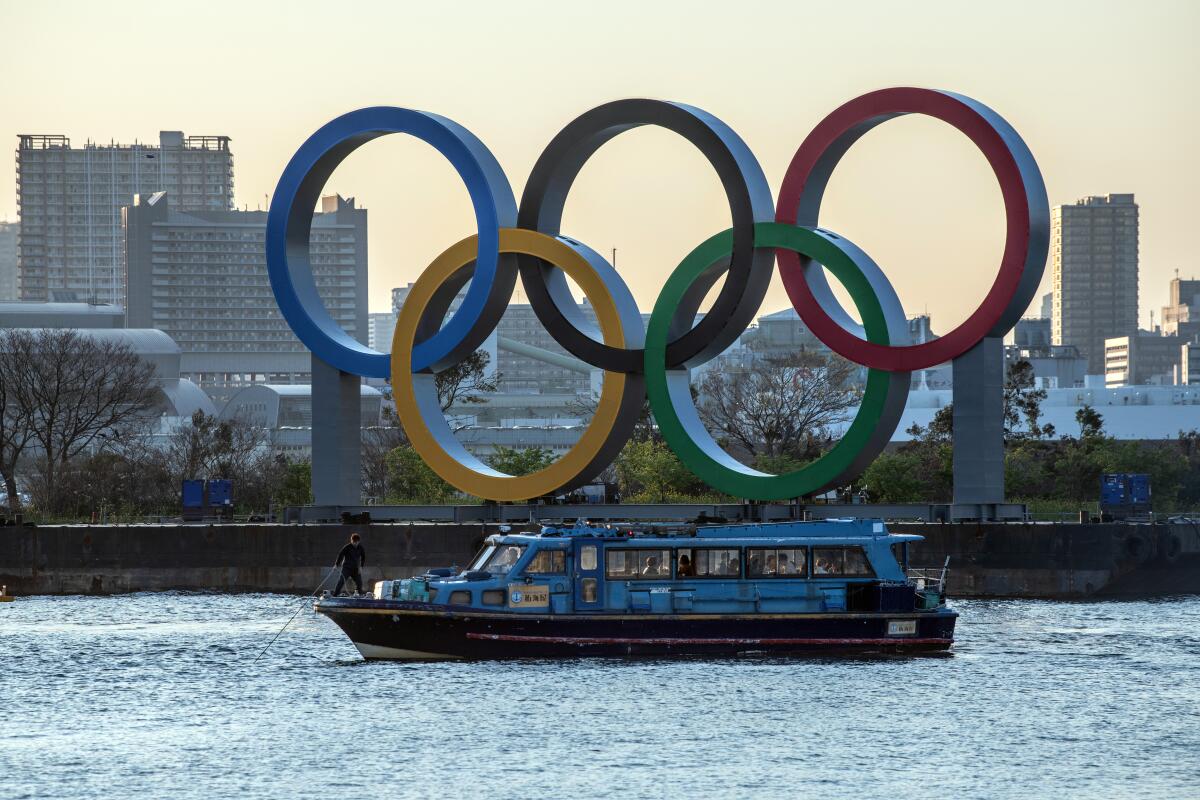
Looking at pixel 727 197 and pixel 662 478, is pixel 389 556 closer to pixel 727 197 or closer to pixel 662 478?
pixel 727 197

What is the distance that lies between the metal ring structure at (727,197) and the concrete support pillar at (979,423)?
7407 mm

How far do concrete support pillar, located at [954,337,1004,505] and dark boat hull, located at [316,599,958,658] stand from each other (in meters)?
16.2

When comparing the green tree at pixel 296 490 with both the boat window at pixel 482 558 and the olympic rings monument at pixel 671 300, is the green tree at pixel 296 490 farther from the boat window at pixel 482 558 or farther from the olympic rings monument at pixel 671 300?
the boat window at pixel 482 558

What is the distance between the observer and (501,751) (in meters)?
42.1

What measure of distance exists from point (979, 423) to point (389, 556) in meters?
22.1

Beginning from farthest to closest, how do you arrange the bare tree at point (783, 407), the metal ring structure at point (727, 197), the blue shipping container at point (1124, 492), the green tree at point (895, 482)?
the bare tree at point (783, 407)
the green tree at point (895, 482)
the blue shipping container at point (1124, 492)
the metal ring structure at point (727, 197)

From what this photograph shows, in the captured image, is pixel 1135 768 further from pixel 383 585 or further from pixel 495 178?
pixel 495 178

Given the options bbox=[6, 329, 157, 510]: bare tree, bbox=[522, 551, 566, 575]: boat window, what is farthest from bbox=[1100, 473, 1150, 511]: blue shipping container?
bbox=[6, 329, 157, 510]: bare tree

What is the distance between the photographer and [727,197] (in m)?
70.5

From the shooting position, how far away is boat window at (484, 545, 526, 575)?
5334cm

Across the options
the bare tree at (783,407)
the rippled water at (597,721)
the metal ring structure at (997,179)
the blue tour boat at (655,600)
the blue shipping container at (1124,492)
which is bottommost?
the rippled water at (597,721)

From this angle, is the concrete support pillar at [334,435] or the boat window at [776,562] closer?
the boat window at [776,562]

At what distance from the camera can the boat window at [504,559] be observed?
53344 mm

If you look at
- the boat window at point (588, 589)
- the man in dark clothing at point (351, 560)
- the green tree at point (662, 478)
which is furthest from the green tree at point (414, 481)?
the boat window at point (588, 589)
